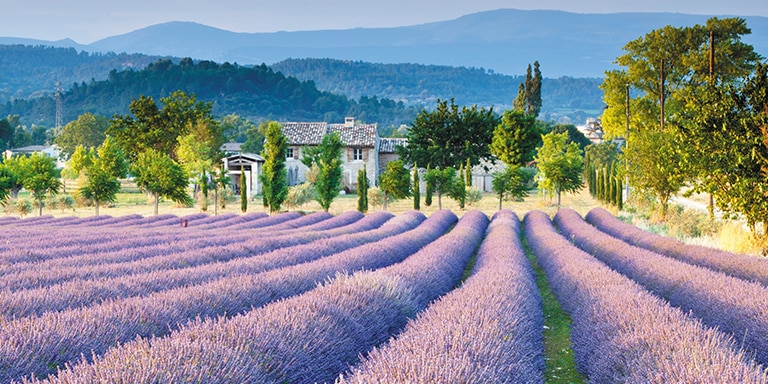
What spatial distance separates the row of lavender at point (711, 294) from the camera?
5895 millimetres

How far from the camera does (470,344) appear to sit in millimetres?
4289

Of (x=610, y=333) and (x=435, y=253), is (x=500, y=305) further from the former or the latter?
(x=435, y=253)

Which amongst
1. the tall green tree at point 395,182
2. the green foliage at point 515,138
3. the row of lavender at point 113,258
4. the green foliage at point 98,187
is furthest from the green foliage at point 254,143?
the row of lavender at point 113,258

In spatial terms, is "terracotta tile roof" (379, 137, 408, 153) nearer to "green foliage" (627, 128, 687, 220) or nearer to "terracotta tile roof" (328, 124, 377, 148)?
"terracotta tile roof" (328, 124, 377, 148)

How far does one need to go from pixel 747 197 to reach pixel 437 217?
13324mm

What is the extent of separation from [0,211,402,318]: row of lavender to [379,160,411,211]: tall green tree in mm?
20791

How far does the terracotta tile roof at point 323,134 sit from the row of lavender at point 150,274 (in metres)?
39.7

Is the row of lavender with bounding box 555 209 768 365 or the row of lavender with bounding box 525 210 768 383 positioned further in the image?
the row of lavender with bounding box 555 209 768 365

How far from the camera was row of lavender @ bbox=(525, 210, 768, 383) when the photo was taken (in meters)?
3.76

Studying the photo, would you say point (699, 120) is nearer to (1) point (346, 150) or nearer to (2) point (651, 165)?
(2) point (651, 165)

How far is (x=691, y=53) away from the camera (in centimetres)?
3734

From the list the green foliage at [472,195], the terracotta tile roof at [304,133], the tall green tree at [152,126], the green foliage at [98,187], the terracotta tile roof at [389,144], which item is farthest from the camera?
the terracotta tile roof at [389,144]

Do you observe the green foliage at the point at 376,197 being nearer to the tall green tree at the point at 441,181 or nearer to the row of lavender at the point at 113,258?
the tall green tree at the point at 441,181

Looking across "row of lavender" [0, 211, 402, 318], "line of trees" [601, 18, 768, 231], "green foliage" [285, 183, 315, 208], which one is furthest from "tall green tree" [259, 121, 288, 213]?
"row of lavender" [0, 211, 402, 318]
